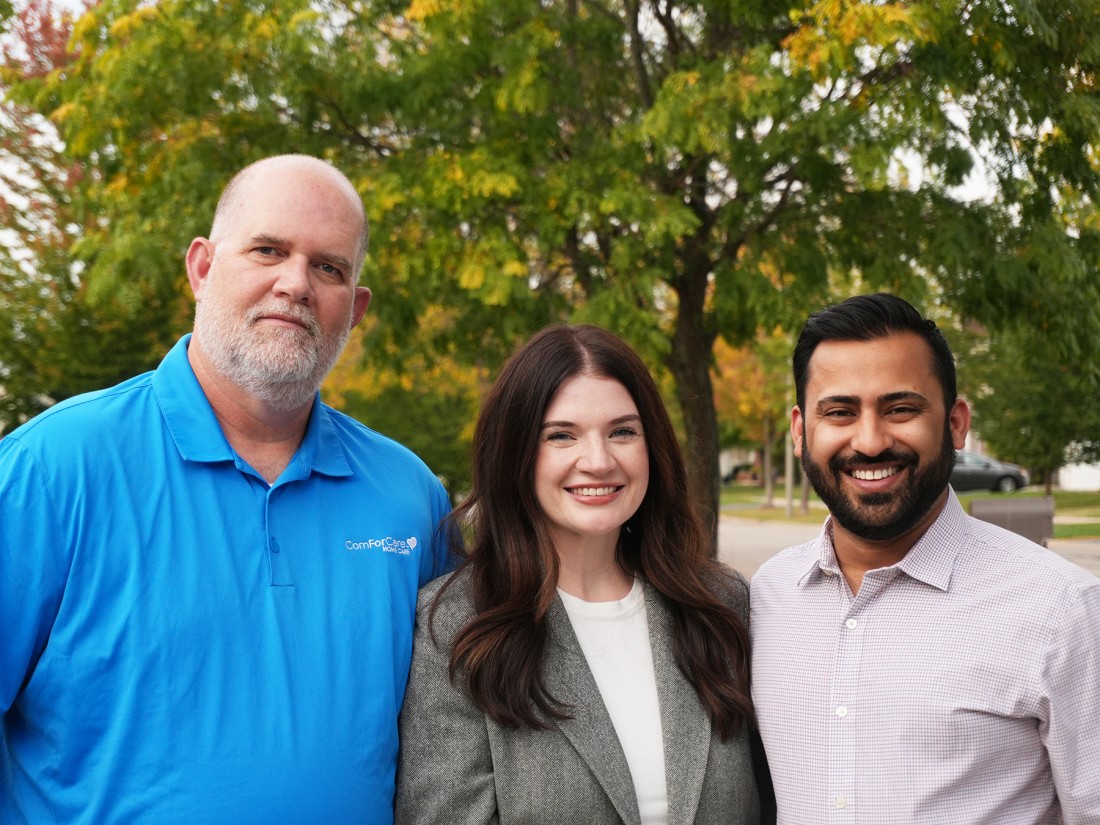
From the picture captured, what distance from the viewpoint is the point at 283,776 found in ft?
8.80

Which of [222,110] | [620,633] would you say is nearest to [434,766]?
[620,633]

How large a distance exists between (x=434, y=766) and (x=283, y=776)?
1.37 ft

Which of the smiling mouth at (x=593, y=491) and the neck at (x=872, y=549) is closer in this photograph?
the neck at (x=872, y=549)

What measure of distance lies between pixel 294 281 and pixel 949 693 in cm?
197

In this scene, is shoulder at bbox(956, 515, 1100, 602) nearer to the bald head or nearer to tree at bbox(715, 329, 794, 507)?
the bald head

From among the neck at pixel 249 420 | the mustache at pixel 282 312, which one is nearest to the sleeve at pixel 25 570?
the neck at pixel 249 420

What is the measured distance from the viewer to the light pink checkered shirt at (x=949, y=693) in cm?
253

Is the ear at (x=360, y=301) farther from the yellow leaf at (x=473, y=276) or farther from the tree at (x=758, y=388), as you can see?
the tree at (x=758, y=388)

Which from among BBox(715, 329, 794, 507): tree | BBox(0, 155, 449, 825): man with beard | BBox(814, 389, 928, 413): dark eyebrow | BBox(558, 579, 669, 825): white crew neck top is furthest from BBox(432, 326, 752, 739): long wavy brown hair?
BBox(715, 329, 794, 507): tree

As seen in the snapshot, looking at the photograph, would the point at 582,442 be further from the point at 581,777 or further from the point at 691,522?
the point at 581,777

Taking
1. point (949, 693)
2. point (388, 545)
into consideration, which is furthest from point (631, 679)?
point (949, 693)

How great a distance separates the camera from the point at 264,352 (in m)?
2.92

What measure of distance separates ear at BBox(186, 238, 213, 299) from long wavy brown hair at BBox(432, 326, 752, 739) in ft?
2.97

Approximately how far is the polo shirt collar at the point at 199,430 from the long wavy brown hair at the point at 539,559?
18.4 inches
